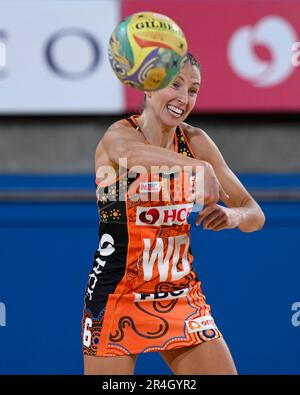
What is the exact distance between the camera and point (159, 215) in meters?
2.33

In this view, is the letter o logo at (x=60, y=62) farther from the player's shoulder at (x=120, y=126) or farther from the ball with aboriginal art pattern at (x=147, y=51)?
the ball with aboriginal art pattern at (x=147, y=51)

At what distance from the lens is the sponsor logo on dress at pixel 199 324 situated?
2365mm

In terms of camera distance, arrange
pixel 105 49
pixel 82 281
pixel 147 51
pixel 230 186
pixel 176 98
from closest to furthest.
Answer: pixel 147 51, pixel 176 98, pixel 230 186, pixel 82 281, pixel 105 49

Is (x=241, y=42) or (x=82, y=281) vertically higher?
(x=241, y=42)

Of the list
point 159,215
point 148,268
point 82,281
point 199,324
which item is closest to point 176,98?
point 159,215

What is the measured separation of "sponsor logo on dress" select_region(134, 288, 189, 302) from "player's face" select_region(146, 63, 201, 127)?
0.53 metres

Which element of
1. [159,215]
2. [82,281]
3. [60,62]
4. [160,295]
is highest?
[60,62]

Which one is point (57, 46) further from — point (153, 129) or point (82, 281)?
point (153, 129)

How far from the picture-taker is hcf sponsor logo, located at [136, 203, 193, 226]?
233cm

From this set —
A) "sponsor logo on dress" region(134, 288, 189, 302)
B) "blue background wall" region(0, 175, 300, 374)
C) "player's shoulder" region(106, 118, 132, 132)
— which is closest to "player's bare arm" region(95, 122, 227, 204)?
"player's shoulder" region(106, 118, 132, 132)

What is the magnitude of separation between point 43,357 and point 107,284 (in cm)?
129

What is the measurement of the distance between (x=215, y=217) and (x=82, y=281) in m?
1.47

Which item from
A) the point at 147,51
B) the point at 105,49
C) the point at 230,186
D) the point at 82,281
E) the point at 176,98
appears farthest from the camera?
the point at 105,49

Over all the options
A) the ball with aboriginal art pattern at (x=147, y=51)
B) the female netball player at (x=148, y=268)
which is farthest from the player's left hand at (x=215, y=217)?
the ball with aboriginal art pattern at (x=147, y=51)
